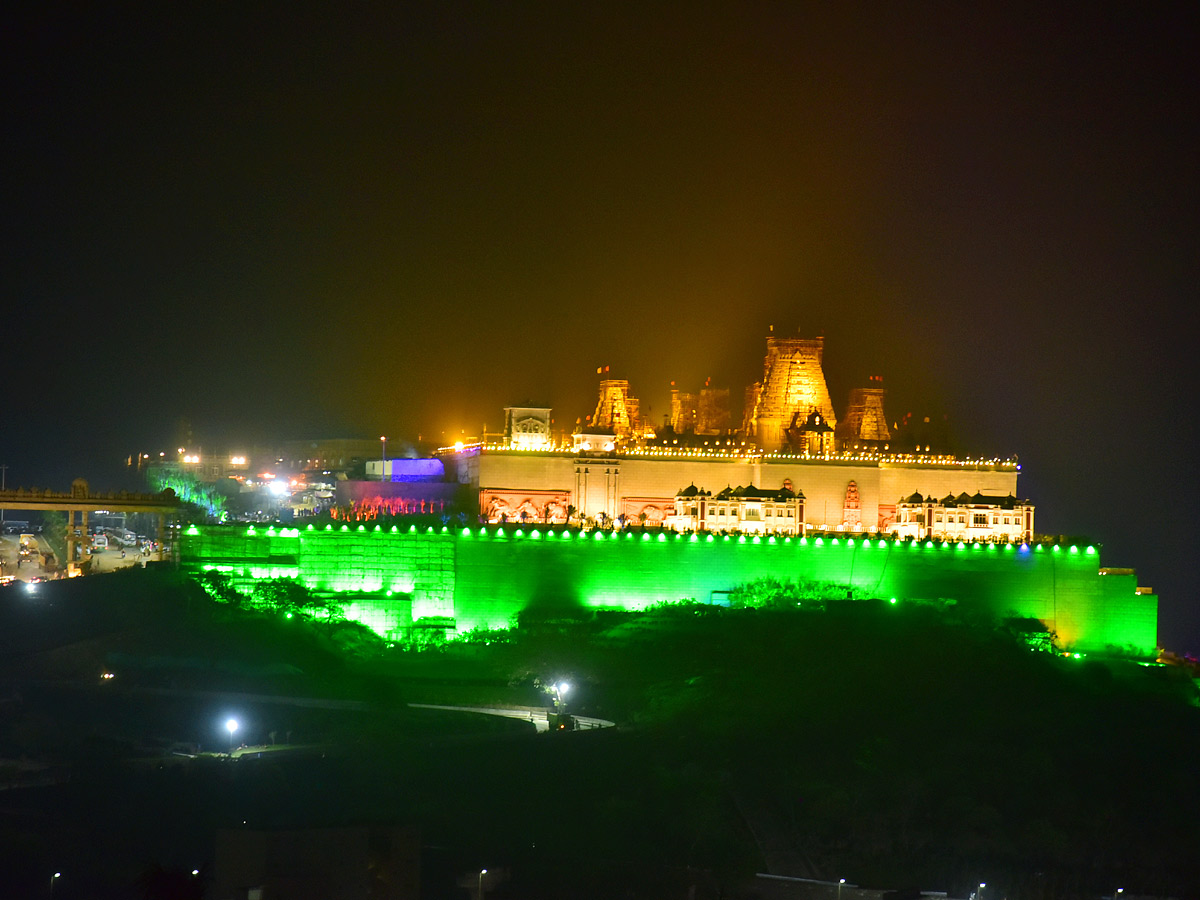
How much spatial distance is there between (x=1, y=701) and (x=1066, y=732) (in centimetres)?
2156

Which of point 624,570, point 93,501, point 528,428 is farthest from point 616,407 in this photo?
point 93,501

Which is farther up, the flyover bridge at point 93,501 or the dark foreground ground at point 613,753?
the flyover bridge at point 93,501

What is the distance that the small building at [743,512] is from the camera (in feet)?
155

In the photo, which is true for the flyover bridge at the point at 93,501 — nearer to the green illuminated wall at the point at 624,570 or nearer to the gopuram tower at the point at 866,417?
the green illuminated wall at the point at 624,570

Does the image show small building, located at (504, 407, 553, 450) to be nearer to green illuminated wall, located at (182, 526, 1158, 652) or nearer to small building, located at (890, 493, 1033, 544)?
green illuminated wall, located at (182, 526, 1158, 652)

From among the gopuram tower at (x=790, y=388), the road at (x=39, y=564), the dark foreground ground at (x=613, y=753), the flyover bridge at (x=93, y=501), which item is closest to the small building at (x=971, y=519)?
the gopuram tower at (x=790, y=388)

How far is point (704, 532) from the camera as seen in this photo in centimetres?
4525

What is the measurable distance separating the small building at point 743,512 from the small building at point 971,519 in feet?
13.0

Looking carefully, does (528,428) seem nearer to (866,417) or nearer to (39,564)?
(866,417)

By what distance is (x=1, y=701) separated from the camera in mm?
32062

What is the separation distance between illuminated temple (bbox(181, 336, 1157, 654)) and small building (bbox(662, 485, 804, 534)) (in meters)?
0.06

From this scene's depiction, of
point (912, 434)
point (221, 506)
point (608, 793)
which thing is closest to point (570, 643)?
point (608, 793)

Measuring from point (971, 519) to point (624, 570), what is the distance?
1200cm

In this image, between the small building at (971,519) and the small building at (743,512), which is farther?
the small building at (971,519)
